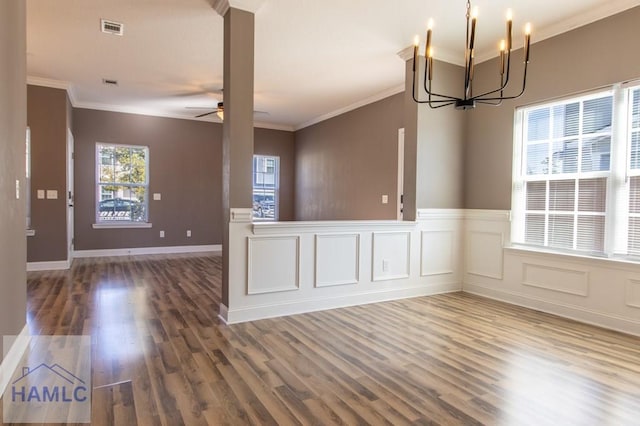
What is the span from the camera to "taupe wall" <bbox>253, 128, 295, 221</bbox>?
891 cm

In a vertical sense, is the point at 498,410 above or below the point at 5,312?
below

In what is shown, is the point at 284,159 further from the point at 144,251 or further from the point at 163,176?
the point at 144,251

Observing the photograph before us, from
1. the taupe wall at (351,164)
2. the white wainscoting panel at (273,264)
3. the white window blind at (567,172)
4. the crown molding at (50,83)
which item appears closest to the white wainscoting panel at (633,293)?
the white window blind at (567,172)

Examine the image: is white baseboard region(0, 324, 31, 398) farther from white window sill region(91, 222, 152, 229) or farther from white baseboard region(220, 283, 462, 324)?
white window sill region(91, 222, 152, 229)

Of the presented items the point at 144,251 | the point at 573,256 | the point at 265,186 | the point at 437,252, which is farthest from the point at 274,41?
the point at 144,251

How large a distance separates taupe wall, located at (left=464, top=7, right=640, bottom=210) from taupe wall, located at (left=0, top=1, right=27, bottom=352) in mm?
4459

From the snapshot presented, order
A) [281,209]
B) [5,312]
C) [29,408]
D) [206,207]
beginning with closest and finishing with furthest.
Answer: [29,408] → [5,312] → [206,207] → [281,209]

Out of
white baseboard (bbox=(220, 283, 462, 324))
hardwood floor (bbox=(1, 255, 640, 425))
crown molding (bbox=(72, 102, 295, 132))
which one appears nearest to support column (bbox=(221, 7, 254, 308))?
white baseboard (bbox=(220, 283, 462, 324))

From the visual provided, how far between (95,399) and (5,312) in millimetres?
843

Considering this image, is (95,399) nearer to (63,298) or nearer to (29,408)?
(29,408)

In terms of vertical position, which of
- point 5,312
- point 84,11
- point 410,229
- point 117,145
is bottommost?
point 5,312

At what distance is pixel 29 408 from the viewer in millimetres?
1950

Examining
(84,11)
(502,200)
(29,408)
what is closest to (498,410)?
(29,408)

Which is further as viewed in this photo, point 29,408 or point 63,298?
point 63,298
